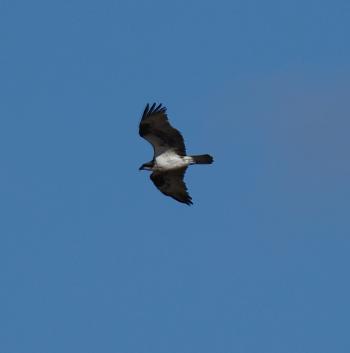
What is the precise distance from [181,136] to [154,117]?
3.40 feet

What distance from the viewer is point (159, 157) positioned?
70688mm

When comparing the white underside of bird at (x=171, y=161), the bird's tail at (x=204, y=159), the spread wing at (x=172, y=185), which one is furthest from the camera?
the spread wing at (x=172, y=185)

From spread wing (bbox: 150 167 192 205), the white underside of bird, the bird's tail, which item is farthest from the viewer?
spread wing (bbox: 150 167 192 205)

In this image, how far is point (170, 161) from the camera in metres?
70.4

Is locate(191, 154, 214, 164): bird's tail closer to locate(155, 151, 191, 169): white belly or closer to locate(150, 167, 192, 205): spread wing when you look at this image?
locate(155, 151, 191, 169): white belly

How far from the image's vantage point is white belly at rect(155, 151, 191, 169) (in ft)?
230

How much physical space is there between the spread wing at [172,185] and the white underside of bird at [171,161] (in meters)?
0.31

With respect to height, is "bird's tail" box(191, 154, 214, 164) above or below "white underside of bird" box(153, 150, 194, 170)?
below

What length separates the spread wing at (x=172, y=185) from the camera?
233ft

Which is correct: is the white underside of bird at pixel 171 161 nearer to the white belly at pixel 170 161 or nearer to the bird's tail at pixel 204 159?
the white belly at pixel 170 161

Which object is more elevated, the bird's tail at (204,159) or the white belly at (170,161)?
the white belly at (170,161)

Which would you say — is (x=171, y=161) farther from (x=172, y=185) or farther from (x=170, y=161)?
(x=172, y=185)

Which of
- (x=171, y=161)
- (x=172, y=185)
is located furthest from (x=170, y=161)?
(x=172, y=185)

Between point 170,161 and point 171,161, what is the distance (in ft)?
0.10
